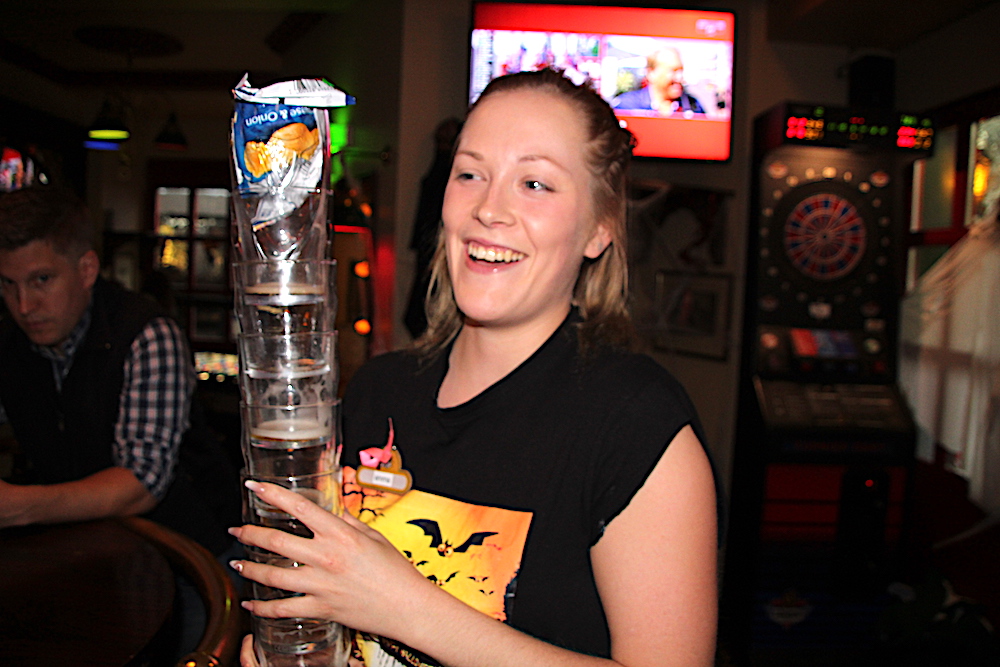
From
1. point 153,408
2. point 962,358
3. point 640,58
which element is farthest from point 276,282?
point 962,358

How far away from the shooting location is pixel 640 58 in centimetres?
326

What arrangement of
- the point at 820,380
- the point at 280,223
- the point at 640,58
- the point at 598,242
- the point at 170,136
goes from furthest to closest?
the point at 170,136
the point at 640,58
the point at 820,380
the point at 598,242
the point at 280,223

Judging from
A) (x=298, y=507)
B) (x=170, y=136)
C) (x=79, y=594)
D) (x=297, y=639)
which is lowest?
(x=79, y=594)

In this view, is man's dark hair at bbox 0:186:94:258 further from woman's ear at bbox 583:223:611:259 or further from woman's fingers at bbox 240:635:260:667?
woman's ear at bbox 583:223:611:259

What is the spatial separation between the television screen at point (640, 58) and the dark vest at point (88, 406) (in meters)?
1.92

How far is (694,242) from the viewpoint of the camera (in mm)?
3752

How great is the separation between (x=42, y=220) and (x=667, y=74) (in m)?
2.59

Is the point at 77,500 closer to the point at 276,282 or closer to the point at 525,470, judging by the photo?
the point at 276,282

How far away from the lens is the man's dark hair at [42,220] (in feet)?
6.15

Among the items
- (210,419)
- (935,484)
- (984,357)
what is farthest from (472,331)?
(210,419)

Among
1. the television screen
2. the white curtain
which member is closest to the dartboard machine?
the white curtain

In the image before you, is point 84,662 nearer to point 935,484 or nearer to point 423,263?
point 423,263

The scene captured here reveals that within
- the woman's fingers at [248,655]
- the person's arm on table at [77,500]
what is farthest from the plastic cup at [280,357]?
the person's arm on table at [77,500]

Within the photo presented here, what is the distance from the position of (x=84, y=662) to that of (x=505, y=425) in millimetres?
727
